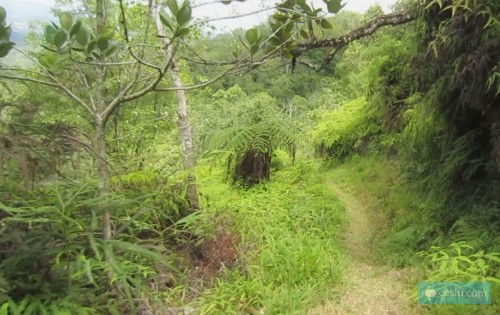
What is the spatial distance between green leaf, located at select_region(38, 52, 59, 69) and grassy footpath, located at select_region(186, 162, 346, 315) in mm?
1959

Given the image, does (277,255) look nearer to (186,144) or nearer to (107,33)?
(186,144)

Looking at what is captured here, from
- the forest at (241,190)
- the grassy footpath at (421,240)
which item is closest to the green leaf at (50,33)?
the forest at (241,190)

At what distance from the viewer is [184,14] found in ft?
5.50

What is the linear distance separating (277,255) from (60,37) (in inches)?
100

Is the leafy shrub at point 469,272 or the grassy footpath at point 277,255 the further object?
the grassy footpath at point 277,255

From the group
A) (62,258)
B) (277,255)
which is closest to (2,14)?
(62,258)

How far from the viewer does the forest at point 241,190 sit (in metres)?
2.23

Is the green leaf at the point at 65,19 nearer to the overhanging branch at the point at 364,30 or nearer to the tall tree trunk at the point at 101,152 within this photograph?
the tall tree trunk at the point at 101,152

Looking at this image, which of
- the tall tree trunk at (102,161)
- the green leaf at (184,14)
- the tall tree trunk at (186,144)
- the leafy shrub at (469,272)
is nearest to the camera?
the green leaf at (184,14)

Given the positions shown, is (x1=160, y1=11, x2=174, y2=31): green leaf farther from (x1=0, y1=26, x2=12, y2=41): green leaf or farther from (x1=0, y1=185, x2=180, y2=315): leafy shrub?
(x1=0, y1=185, x2=180, y2=315): leafy shrub

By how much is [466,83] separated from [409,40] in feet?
5.85

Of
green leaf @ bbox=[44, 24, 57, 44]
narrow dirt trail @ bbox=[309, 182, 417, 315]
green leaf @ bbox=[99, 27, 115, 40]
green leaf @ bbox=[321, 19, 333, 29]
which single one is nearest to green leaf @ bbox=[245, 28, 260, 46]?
green leaf @ bbox=[321, 19, 333, 29]

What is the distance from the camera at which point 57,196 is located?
7.93 ft

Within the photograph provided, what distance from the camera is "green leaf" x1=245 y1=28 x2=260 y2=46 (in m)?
1.95
